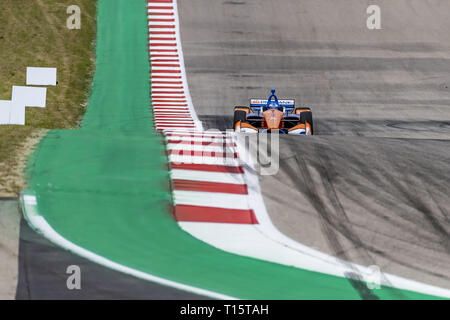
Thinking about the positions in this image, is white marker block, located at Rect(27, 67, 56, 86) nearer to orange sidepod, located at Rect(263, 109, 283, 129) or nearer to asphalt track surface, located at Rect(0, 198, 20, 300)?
orange sidepod, located at Rect(263, 109, 283, 129)

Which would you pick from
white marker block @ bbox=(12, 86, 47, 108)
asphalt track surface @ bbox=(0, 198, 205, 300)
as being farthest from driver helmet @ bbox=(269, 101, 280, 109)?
asphalt track surface @ bbox=(0, 198, 205, 300)

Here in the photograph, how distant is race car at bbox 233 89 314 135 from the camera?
593 inches

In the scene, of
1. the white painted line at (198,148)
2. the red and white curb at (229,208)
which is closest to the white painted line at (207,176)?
the red and white curb at (229,208)

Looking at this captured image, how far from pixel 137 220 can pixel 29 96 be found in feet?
31.0

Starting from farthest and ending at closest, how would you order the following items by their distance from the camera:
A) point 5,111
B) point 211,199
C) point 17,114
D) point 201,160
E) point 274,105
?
point 5,111
point 17,114
point 274,105
point 201,160
point 211,199

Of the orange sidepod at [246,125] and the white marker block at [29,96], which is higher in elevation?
the white marker block at [29,96]

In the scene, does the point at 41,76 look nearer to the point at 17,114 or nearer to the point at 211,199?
the point at 17,114

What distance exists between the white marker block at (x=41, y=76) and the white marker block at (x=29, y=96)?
0.61 meters

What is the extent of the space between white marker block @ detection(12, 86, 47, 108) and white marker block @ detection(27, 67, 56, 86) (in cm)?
61

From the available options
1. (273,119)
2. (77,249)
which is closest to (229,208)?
(77,249)

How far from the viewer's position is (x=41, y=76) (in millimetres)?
18250

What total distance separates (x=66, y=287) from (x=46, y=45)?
14.5 metres

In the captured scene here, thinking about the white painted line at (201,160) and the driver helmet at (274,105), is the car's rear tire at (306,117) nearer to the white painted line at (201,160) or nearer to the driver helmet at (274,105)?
the driver helmet at (274,105)

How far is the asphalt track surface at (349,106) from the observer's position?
352 inches
